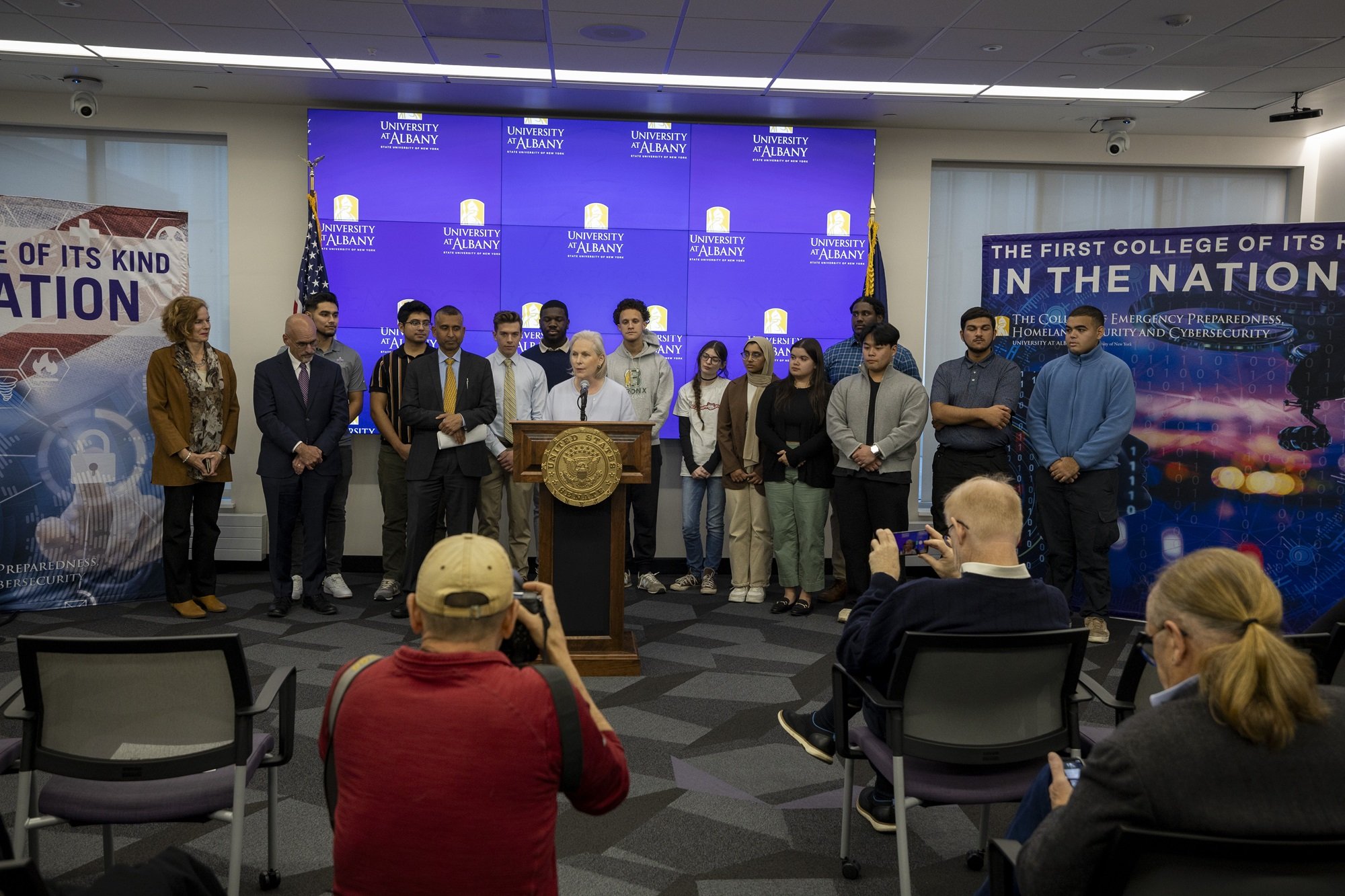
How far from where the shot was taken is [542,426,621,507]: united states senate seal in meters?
4.58

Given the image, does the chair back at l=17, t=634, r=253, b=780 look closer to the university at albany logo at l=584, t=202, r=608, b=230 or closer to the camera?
the camera

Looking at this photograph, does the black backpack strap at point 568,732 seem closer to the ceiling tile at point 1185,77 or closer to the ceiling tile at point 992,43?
the ceiling tile at point 992,43

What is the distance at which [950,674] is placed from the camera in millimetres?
2375

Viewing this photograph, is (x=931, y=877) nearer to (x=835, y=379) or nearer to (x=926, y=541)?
(x=926, y=541)

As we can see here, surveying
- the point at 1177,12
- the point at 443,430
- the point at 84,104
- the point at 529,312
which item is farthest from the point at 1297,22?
the point at 84,104

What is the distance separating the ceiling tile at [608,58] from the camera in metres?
5.73

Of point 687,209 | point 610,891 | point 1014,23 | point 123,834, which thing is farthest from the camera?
point 687,209

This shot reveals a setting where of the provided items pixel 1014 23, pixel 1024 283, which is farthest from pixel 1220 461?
pixel 1014 23

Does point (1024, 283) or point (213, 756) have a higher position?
point (1024, 283)

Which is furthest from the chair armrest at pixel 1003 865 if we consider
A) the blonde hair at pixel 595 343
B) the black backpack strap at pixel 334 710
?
the blonde hair at pixel 595 343

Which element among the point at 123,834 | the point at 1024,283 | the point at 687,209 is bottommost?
the point at 123,834

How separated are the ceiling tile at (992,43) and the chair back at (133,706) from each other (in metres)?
4.87

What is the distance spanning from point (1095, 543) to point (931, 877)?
10.5 feet

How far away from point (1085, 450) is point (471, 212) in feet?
14.2
